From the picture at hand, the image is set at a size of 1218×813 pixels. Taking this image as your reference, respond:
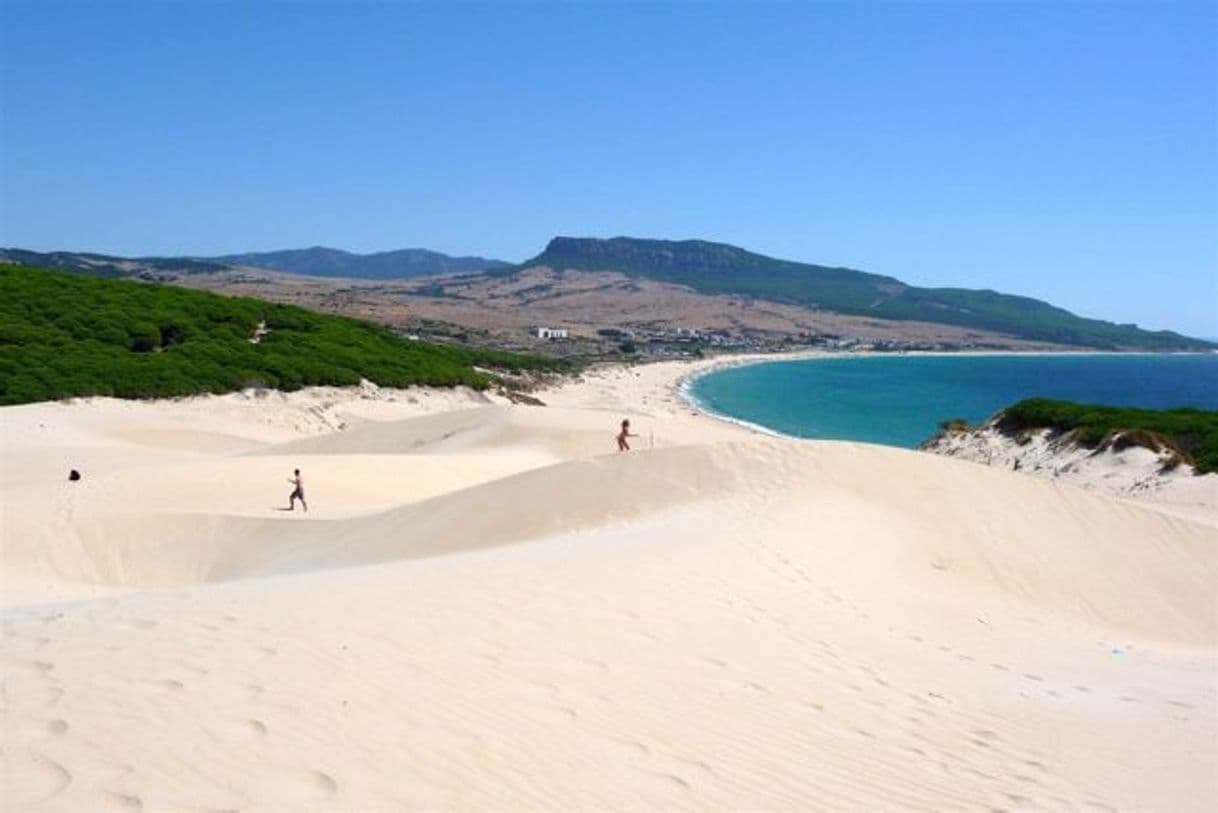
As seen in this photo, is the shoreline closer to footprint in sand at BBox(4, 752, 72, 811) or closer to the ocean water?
the ocean water

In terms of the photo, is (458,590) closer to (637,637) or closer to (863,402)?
(637,637)

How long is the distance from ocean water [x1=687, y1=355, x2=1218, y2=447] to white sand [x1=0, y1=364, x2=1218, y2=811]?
40.0 metres

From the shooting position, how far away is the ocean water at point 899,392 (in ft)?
217

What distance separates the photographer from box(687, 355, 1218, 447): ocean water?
66.0 meters

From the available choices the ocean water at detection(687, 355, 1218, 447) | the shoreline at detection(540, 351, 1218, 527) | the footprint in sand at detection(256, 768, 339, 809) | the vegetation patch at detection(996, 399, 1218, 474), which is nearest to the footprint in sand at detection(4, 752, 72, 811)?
the footprint in sand at detection(256, 768, 339, 809)

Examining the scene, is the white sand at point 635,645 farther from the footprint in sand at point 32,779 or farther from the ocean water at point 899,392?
the ocean water at point 899,392

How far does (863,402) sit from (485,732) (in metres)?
81.7

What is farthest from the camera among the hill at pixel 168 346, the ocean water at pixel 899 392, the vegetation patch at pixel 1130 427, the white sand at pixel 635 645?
the ocean water at pixel 899 392

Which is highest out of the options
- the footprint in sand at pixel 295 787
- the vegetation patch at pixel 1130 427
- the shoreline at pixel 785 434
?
the vegetation patch at pixel 1130 427

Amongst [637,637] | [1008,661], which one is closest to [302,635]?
[637,637]

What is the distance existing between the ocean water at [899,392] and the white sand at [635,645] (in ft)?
131

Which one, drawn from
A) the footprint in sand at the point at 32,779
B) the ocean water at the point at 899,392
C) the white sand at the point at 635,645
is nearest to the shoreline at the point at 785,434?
the ocean water at the point at 899,392

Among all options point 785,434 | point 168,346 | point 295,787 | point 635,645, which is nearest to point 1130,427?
point 785,434

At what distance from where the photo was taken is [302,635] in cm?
687
